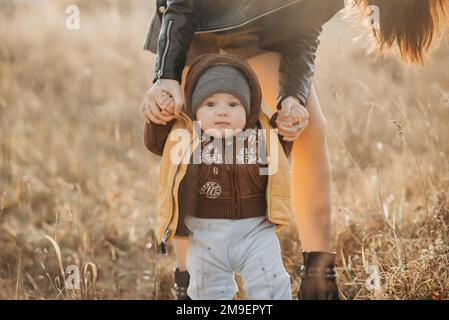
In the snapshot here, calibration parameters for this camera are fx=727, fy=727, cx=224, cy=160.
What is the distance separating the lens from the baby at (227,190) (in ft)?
6.65

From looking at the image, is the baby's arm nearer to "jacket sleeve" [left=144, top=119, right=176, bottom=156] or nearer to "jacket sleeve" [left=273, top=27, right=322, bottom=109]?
"jacket sleeve" [left=144, top=119, right=176, bottom=156]

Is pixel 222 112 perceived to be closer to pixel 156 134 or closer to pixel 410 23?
pixel 156 134

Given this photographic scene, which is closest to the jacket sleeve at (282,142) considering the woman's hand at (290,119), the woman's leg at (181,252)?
the woman's hand at (290,119)

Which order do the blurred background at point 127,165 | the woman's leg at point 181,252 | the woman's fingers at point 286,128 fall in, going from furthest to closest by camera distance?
the blurred background at point 127,165 → the woman's leg at point 181,252 → the woman's fingers at point 286,128

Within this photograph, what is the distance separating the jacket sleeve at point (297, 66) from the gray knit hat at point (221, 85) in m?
0.17

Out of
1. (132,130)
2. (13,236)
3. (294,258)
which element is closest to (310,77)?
(294,258)

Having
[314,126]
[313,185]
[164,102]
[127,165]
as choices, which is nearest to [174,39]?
[164,102]

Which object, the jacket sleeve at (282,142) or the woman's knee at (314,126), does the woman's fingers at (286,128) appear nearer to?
the jacket sleeve at (282,142)

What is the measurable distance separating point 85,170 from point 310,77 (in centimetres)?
181

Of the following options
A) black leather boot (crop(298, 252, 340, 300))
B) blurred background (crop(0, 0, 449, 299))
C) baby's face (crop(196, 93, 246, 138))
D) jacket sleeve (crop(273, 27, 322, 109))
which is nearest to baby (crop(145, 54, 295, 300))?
baby's face (crop(196, 93, 246, 138))

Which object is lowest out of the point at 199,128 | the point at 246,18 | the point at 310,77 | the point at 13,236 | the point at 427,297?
the point at 427,297

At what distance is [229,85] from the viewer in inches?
78.2

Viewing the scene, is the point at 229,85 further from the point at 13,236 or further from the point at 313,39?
the point at 13,236

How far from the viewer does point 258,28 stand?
2174mm
